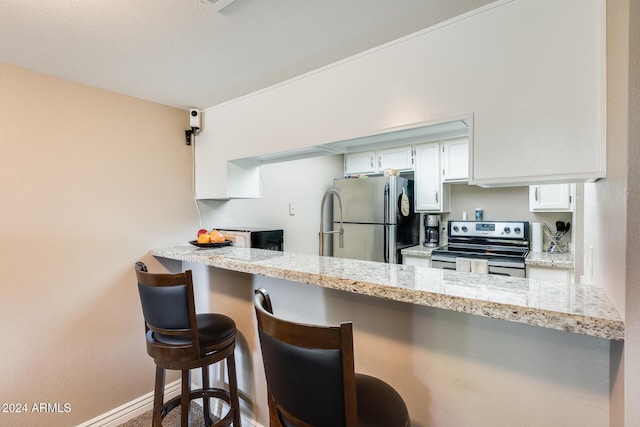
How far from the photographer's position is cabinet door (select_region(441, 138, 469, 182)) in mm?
3201

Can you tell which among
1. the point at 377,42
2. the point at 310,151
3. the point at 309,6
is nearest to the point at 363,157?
the point at 310,151

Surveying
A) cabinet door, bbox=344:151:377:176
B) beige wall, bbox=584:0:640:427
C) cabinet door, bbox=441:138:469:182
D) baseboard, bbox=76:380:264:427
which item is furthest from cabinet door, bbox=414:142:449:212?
Result: baseboard, bbox=76:380:264:427

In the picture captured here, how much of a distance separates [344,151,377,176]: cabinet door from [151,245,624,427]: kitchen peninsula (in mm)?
2445

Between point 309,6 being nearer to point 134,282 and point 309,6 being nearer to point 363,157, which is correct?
point 134,282

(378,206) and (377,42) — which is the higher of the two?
(377,42)

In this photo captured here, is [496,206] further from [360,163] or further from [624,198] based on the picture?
[624,198]

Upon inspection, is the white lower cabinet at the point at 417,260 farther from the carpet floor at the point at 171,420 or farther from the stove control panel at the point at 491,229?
the carpet floor at the point at 171,420

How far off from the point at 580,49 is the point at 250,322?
6.34 feet

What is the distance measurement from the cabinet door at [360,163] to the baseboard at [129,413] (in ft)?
9.39

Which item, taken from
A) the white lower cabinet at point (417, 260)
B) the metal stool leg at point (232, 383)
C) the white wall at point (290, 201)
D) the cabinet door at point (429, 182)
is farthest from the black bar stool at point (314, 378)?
the cabinet door at point (429, 182)

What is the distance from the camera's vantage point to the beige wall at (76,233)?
1653 millimetres

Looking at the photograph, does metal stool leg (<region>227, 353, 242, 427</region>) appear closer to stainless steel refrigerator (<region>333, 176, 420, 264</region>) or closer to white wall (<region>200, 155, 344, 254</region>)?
white wall (<region>200, 155, 344, 254</region>)

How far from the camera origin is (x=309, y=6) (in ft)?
3.81

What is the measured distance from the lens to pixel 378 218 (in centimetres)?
336
